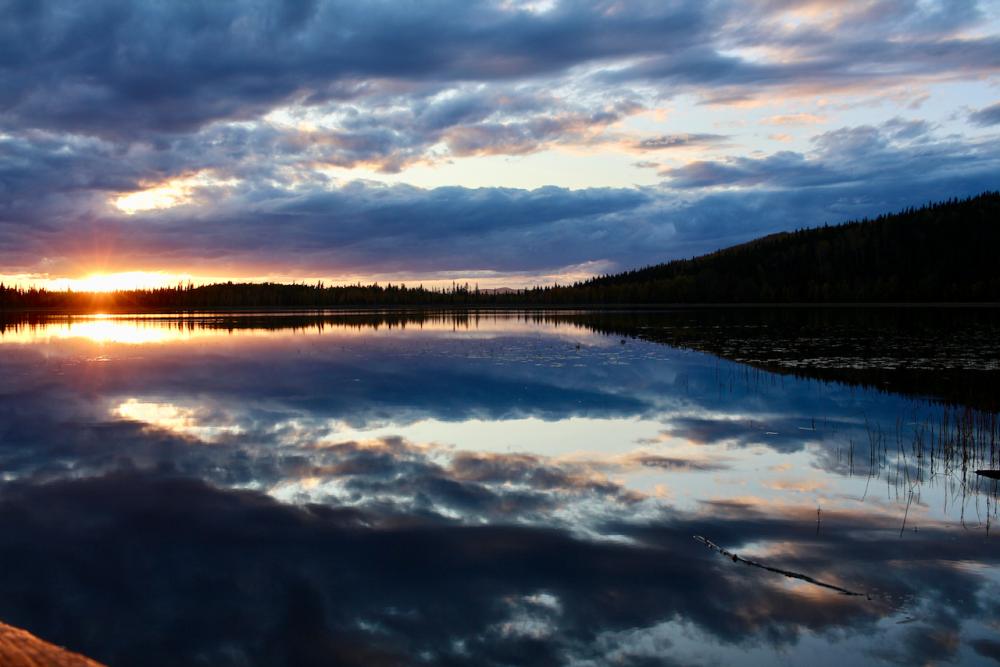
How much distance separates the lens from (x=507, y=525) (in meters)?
10.6

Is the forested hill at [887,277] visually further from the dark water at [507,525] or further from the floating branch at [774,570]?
the floating branch at [774,570]

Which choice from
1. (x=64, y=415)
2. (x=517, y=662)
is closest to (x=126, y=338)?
(x=64, y=415)

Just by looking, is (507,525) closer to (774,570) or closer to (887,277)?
A: (774,570)

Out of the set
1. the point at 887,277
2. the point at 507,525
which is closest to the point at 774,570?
the point at 507,525

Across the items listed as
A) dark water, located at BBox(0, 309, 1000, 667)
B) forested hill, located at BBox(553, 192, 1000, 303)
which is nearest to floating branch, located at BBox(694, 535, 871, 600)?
dark water, located at BBox(0, 309, 1000, 667)

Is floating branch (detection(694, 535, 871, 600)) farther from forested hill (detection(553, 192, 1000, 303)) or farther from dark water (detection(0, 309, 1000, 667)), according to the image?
forested hill (detection(553, 192, 1000, 303))

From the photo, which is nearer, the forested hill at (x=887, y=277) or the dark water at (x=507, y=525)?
the dark water at (x=507, y=525)

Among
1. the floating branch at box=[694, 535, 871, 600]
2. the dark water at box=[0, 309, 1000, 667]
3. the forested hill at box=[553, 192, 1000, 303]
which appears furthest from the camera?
the forested hill at box=[553, 192, 1000, 303]

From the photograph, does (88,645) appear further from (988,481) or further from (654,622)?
(988,481)

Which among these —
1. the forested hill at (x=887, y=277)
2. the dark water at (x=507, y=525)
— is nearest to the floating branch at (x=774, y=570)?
the dark water at (x=507, y=525)

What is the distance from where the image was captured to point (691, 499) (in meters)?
12.0

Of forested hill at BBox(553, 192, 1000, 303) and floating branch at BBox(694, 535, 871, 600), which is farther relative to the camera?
forested hill at BBox(553, 192, 1000, 303)

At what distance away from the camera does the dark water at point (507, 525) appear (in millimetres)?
7324

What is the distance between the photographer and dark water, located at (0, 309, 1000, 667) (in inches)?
288
